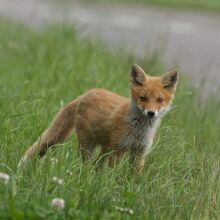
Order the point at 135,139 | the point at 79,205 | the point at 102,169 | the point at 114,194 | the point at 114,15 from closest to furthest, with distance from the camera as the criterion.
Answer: the point at 79,205, the point at 114,194, the point at 102,169, the point at 135,139, the point at 114,15

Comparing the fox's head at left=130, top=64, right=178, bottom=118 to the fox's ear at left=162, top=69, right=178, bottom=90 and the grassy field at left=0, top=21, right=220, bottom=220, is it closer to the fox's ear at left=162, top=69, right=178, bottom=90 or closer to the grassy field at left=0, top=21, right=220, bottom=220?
the fox's ear at left=162, top=69, right=178, bottom=90

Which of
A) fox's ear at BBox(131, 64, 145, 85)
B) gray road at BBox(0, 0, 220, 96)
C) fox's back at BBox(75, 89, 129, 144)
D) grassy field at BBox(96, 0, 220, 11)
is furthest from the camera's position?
grassy field at BBox(96, 0, 220, 11)

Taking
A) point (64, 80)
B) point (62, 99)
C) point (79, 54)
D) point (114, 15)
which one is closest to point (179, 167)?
point (62, 99)

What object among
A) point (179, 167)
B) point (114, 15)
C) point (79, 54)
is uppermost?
point (179, 167)

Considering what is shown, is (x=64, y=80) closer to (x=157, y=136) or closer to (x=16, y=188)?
(x=157, y=136)

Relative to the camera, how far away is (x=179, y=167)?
7395mm

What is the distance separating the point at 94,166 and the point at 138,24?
12544 mm

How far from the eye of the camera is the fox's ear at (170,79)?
8031 mm

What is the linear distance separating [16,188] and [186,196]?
1202 millimetres

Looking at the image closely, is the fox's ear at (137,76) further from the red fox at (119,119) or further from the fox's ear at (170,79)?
the fox's ear at (170,79)

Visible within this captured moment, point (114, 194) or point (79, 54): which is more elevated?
point (114, 194)

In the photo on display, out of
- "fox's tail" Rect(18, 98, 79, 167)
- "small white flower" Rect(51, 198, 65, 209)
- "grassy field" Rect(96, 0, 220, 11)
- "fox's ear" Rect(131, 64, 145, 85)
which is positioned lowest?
"grassy field" Rect(96, 0, 220, 11)

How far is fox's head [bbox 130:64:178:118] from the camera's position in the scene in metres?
7.79

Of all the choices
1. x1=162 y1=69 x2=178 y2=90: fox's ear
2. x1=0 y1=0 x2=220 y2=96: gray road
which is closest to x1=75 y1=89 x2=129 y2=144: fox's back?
x1=162 y1=69 x2=178 y2=90: fox's ear
